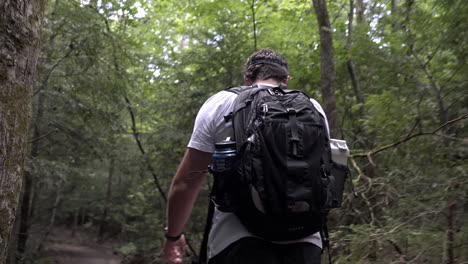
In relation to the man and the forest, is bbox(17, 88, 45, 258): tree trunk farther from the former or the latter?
the man

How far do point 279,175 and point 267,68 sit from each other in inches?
30.4

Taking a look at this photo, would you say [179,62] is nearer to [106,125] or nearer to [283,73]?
[106,125]

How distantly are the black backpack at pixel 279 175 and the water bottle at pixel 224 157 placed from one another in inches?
1.1

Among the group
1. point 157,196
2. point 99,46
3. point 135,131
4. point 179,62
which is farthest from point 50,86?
point 157,196

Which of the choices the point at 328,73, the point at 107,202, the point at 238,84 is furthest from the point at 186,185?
the point at 107,202

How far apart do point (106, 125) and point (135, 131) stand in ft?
8.57

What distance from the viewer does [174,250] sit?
7.04 feet

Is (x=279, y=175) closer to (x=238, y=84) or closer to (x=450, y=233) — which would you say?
(x=450, y=233)

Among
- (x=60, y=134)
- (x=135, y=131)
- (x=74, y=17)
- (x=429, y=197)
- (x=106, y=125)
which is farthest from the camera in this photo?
(x=135, y=131)

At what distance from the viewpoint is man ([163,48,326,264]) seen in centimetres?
179

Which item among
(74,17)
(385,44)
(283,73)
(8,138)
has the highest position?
(74,17)

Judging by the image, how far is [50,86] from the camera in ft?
25.4

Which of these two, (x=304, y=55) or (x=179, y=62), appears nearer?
(x=304, y=55)

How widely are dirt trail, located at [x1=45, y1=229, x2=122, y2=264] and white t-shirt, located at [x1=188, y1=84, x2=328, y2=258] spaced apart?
1139 centimetres
